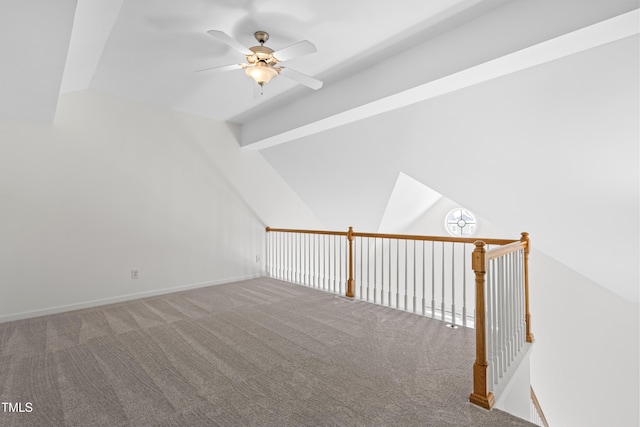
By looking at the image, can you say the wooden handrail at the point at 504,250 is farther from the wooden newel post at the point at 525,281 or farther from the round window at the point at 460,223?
the round window at the point at 460,223

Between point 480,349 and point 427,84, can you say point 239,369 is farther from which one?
point 427,84

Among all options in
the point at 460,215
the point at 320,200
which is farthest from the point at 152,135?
the point at 460,215

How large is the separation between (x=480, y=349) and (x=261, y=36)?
9.61 ft

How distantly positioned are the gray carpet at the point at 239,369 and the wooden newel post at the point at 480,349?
2.6 inches

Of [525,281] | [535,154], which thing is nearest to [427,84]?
[535,154]

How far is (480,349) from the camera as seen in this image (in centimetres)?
184

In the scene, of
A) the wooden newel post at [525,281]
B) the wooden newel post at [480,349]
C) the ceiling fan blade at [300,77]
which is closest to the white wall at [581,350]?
the wooden newel post at [525,281]

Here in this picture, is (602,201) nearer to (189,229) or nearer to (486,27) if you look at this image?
(486,27)

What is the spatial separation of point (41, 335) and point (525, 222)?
20.0 ft

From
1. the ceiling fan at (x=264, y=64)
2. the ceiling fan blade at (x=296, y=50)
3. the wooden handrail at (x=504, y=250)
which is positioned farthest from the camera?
the ceiling fan at (x=264, y=64)

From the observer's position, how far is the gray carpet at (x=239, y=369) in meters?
1.74

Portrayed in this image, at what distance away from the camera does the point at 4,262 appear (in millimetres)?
3264

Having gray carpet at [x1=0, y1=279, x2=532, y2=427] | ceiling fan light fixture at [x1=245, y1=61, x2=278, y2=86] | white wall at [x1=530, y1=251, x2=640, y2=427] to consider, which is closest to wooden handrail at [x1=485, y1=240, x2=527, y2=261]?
gray carpet at [x1=0, y1=279, x2=532, y2=427]

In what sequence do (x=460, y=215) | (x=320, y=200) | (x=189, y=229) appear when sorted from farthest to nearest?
(x=460, y=215)
(x=320, y=200)
(x=189, y=229)
